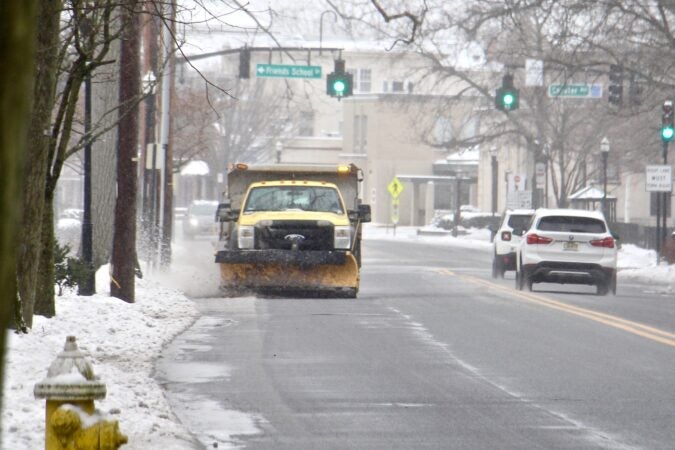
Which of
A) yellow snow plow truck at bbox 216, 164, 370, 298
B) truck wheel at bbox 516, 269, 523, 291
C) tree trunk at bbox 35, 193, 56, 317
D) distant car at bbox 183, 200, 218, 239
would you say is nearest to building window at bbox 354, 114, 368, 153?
distant car at bbox 183, 200, 218, 239

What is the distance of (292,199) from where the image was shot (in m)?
25.3

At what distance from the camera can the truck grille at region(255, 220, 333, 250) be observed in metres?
24.0

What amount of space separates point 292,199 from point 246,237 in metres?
1.77

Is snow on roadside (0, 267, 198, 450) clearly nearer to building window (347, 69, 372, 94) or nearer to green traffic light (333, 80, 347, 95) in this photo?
green traffic light (333, 80, 347, 95)

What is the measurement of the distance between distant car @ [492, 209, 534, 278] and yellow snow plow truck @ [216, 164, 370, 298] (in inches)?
314

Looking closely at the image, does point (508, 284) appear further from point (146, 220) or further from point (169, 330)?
point (169, 330)

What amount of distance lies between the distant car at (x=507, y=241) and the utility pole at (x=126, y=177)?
15325mm

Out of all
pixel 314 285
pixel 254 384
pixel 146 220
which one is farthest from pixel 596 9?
pixel 254 384

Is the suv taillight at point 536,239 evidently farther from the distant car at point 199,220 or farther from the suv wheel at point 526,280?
the distant car at point 199,220

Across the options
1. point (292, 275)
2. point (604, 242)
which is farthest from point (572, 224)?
point (292, 275)

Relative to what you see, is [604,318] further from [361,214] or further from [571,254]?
[571,254]

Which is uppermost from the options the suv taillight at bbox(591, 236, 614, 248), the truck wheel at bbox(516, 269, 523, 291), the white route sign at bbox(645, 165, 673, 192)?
the white route sign at bbox(645, 165, 673, 192)

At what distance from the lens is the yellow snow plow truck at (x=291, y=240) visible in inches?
913

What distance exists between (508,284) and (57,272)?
1417 centimetres
